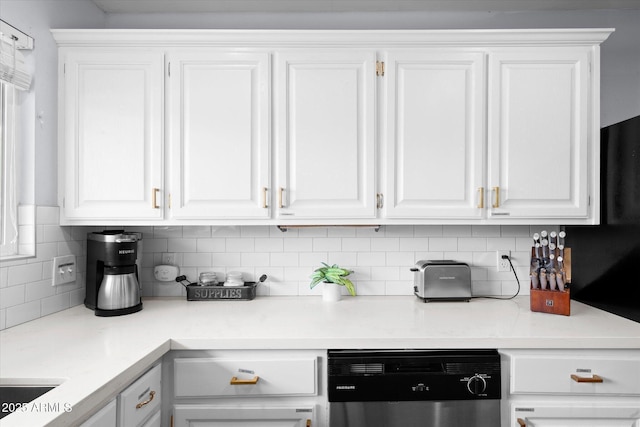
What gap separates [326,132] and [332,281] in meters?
0.78

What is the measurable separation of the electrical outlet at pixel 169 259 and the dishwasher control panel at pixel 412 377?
1.18 metres

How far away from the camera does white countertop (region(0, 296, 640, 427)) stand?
3.81 feet

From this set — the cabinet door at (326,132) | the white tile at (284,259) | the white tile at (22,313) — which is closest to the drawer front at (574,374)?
the cabinet door at (326,132)

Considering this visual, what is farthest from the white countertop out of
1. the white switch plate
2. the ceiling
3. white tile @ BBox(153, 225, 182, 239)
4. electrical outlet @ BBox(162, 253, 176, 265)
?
the ceiling

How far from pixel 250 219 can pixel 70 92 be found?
1053 millimetres

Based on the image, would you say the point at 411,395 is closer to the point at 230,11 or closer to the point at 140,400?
the point at 140,400

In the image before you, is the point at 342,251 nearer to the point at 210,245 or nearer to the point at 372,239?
the point at 372,239

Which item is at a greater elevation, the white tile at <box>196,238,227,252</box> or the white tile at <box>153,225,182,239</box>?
the white tile at <box>153,225,182,239</box>

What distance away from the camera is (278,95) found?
190cm

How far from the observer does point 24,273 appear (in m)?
1.68

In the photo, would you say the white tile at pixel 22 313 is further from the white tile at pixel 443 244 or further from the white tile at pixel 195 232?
the white tile at pixel 443 244

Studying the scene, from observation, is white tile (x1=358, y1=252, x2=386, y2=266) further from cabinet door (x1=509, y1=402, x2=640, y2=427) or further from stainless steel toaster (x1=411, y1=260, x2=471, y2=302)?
cabinet door (x1=509, y1=402, x2=640, y2=427)

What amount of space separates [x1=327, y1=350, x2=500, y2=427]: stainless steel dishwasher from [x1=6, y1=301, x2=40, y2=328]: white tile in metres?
1.31

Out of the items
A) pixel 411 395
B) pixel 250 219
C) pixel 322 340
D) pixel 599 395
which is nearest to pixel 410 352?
pixel 411 395
